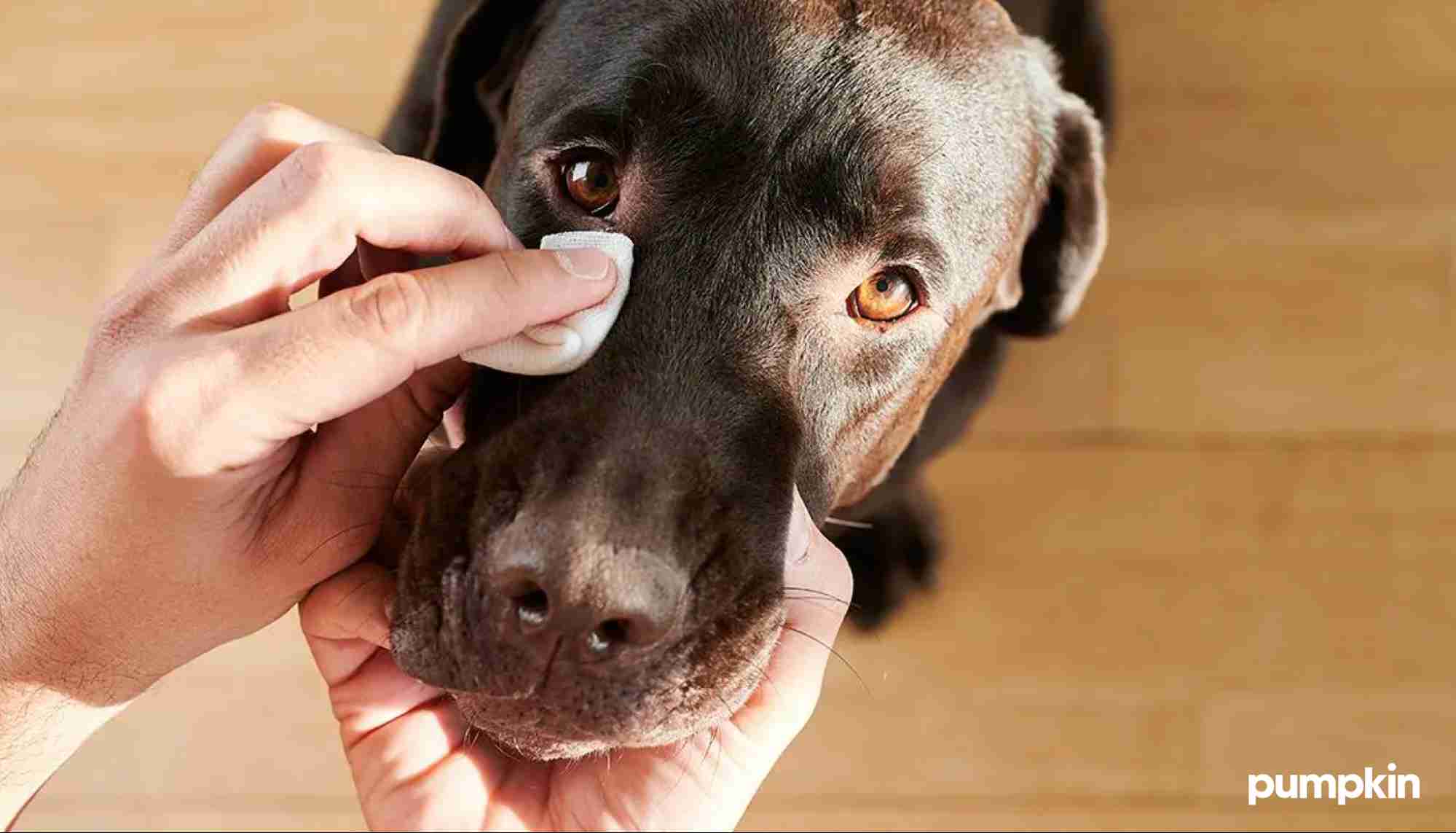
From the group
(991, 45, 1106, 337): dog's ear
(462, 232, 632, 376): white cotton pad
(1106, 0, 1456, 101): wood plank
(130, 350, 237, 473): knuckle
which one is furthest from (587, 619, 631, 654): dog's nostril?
(1106, 0, 1456, 101): wood plank

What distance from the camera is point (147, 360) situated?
1.33 m

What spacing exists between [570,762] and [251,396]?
693mm

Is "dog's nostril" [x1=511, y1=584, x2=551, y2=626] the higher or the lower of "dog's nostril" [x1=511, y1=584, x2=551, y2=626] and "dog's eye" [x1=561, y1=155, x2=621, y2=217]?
the lower

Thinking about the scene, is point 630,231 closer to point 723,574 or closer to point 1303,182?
point 723,574

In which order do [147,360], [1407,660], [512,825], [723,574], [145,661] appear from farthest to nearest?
[1407,660] < [512,825] < [145,661] < [723,574] < [147,360]

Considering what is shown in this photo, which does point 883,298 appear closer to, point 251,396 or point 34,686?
point 251,396

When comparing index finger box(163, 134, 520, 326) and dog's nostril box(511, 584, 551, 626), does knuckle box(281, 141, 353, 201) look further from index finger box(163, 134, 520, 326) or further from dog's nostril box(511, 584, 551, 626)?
dog's nostril box(511, 584, 551, 626)

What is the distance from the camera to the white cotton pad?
4.82 feet

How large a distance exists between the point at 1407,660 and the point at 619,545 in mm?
2002

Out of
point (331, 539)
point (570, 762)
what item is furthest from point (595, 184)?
point (570, 762)

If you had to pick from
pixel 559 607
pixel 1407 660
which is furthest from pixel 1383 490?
pixel 559 607

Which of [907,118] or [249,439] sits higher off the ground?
[907,118]

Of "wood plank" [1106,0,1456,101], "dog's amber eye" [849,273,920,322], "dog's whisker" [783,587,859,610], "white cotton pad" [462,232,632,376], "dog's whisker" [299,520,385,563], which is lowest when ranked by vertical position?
"dog's whisker" [783,587,859,610]

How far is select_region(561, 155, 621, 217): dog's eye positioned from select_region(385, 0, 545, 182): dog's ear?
0.39 metres
